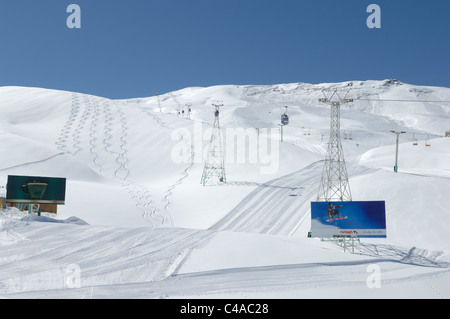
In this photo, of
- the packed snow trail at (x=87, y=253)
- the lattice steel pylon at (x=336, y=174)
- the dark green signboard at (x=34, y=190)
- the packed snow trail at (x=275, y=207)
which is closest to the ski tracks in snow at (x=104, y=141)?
the packed snow trail at (x=275, y=207)

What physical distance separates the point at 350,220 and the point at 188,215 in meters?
16.3

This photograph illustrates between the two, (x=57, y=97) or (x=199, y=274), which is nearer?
(x=199, y=274)

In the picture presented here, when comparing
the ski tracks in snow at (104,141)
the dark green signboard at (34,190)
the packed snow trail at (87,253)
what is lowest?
the packed snow trail at (87,253)

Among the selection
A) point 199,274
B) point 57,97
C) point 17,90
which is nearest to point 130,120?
point 57,97

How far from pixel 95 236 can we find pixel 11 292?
716 cm

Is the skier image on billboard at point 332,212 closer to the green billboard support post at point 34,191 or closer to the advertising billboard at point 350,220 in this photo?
the advertising billboard at point 350,220

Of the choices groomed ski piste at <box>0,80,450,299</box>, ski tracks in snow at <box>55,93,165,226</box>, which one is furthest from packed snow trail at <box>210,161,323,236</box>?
ski tracks in snow at <box>55,93,165,226</box>

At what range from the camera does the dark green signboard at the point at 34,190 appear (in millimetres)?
26453

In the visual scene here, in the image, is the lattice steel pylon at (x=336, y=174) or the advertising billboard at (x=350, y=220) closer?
the advertising billboard at (x=350, y=220)

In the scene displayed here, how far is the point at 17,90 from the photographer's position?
280ft

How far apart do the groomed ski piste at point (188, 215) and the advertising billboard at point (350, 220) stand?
2.94 feet

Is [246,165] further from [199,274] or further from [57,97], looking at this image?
[57,97]

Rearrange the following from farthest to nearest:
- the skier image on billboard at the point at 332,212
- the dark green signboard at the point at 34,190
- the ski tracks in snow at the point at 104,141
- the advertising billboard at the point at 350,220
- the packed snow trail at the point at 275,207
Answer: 1. the ski tracks in snow at the point at 104,141
2. the packed snow trail at the point at 275,207
3. the dark green signboard at the point at 34,190
4. the skier image on billboard at the point at 332,212
5. the advertising billboard at the point at 350,220
